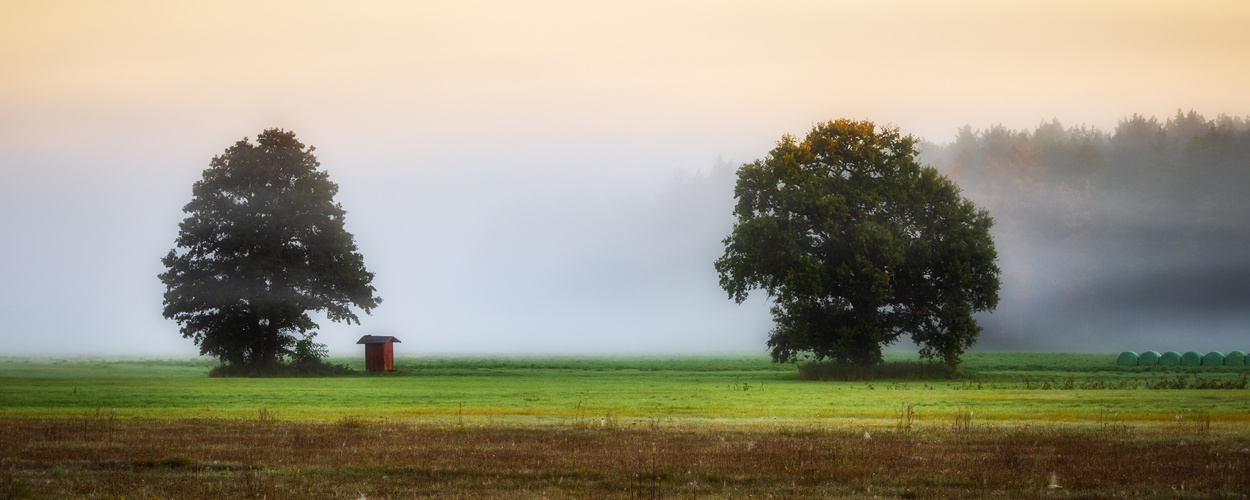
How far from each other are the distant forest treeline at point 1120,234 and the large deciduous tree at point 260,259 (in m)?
84.0

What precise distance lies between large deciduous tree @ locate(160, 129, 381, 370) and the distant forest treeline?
84.0 m

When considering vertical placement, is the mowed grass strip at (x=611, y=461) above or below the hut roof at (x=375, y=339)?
below

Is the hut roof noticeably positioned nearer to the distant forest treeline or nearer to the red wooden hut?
the red wooden hut

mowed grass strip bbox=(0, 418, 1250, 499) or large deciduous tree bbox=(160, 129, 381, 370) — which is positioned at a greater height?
large deciduous tree bbox=(160, 129, 381, 370)

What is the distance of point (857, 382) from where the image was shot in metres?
58.4

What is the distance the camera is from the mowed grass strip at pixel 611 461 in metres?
17.7

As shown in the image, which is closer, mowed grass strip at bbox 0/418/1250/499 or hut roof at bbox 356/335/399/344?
mowed grass strip at bbox 0/418/1250/499

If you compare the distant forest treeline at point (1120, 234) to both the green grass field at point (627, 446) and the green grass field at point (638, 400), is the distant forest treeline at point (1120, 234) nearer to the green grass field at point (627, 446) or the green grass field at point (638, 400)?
the green grass field at point (638, 400)

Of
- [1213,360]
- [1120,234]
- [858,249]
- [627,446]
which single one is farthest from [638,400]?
[1120,234]

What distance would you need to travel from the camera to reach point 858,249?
201 feet

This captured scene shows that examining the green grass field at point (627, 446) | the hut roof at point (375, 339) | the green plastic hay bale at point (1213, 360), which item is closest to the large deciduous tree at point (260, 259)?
the hut roof at point (375, 339)

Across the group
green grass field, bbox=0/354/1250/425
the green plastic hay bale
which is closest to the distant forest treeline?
the green plastic hay bale

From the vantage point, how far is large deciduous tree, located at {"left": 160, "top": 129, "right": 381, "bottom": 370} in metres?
68.2

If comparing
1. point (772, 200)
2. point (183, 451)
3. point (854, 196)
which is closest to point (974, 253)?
point (854, 196)
